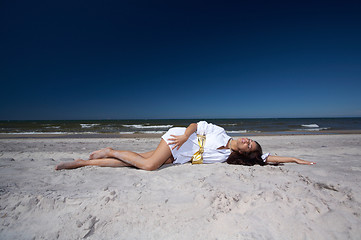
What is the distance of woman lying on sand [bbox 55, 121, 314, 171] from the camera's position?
3482mm

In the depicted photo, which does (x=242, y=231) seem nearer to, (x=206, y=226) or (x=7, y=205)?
(x=206, y=226)

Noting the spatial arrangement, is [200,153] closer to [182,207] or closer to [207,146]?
[207,146]

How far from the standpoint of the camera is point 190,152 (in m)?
3.79

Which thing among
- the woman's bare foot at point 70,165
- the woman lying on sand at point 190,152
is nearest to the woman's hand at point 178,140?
the woman lying on sand at point 190,152

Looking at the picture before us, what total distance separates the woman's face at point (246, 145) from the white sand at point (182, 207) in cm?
66

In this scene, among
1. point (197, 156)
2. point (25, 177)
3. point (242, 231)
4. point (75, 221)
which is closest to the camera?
point (242, 231)

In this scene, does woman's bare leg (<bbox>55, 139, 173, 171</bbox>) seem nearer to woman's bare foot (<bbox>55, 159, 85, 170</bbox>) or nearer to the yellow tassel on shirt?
woman's bare foot (<bbox>55, 159, 85, 170</bbox>)

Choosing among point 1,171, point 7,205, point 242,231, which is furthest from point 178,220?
point 1,171

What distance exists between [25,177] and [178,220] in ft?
9.55

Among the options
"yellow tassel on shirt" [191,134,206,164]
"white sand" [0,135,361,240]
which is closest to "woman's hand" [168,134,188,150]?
"yellow tassel on shirt" [191,134,206,164]

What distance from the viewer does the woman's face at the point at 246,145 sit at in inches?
143

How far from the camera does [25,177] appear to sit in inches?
125

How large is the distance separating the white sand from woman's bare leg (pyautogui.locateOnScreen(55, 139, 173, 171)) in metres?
0.40

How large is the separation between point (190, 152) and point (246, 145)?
1111 mm
